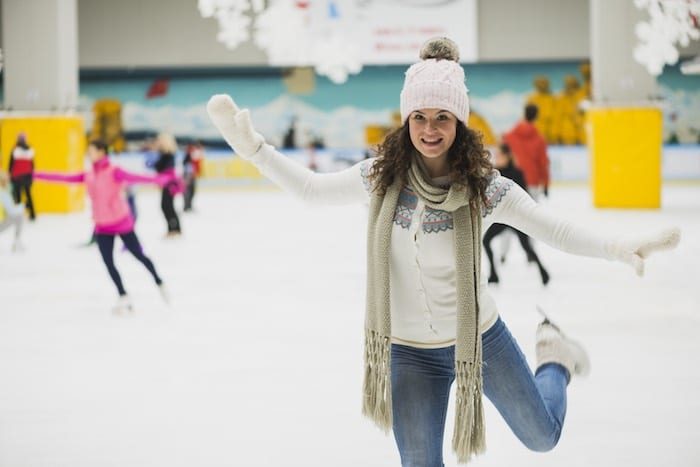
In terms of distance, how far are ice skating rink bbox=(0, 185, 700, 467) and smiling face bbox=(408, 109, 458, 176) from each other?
149 centimetres

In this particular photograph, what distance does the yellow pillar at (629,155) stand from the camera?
1672 cm

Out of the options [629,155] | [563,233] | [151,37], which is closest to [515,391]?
[563,233]

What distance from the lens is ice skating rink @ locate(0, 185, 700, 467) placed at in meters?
3.66

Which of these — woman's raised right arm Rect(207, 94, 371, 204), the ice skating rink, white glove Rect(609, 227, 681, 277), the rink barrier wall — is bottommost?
the ice skating rink

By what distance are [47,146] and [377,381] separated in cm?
1652

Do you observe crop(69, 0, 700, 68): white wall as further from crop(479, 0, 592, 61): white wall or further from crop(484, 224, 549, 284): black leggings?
crop(484, 224, 549, 284): black leggings

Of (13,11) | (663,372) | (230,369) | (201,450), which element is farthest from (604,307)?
(13,11)

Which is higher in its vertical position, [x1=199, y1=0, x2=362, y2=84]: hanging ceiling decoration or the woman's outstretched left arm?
[x1=199, y1=0, x2=362, y2=84]: hanging ceiling decoration

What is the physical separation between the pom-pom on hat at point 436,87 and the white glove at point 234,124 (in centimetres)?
43

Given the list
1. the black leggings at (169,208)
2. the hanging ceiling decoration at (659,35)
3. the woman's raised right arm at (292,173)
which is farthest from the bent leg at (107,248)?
the hanging ceiling decoration at (659,35)

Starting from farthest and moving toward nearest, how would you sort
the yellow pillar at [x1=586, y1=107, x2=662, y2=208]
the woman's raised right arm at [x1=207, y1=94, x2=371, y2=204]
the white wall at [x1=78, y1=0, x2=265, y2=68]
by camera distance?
1. the white wall at [x1=78, y1=0, x2=265, y2=68]
2. the yellow pillar at [x1=586, y1=107, x2=662, y2=208]
3. the woman's raised right arm at [x1=207, y1=94, x2=371, y2=204]

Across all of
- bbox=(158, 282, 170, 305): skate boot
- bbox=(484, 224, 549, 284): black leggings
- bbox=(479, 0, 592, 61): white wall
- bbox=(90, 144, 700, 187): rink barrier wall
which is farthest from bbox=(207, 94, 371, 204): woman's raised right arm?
bbox=(479, 0, 592, 61): white wall

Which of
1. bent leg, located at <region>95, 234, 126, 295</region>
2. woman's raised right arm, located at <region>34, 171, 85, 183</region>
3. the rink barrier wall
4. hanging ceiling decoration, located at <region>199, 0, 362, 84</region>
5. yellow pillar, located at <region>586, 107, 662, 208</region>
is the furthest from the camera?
the rink barrier wall

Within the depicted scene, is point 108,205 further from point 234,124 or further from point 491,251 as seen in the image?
point 234,124
